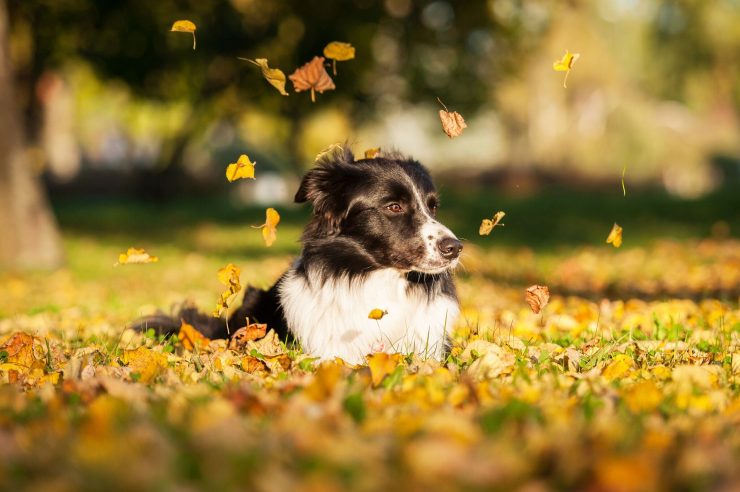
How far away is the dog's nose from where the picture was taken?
4547mm

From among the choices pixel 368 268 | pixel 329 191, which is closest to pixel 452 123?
pixel 329 191

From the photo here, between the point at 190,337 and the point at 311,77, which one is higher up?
the point at 311,77

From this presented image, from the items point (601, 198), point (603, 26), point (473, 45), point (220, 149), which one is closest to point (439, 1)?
point (473, 45)

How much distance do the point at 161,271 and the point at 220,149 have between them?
187 feet

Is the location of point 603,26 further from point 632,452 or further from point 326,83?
point 632,452

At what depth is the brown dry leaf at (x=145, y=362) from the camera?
382 centimetres

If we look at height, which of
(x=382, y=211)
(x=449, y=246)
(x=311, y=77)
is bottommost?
(x=449, y=246)

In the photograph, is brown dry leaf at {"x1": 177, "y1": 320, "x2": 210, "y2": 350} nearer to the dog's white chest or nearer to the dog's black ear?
the dog's white chest

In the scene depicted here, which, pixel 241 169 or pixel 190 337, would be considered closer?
pixel 241 169

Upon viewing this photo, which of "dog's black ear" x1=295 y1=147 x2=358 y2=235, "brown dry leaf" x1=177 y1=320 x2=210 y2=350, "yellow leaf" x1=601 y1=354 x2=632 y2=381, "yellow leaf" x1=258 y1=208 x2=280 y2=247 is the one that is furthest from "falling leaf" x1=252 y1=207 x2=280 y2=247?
"yellow leaf" x1=601 y1=354 x2=632 y2=381

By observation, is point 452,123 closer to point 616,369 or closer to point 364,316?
point 364,316

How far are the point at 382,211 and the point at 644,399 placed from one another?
A: 2.06 m

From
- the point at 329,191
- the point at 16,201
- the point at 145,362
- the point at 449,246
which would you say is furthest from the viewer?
the point at 16,201

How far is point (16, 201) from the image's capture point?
1256 cm
